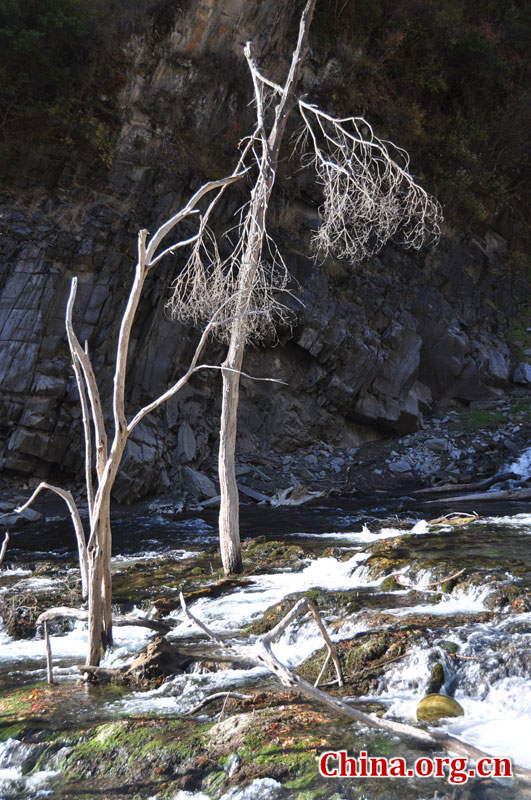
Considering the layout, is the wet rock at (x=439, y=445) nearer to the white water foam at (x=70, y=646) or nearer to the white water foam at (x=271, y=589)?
the white water foam at (x=271, y=589)

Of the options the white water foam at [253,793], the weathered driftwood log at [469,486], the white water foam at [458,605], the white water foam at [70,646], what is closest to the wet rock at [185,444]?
the weathered driftwood log at [469,486]

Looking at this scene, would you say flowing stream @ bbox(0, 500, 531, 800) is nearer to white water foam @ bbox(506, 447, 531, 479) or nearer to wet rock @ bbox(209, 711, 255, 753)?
wet rock @ bbox(209, 711, 255, 753)

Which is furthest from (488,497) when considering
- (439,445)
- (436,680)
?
(436,680)

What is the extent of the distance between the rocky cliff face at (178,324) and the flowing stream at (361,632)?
20.2 ft

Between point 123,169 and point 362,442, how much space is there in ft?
41.4

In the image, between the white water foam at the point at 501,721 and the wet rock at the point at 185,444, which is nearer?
the white water foam at the point at 501,721

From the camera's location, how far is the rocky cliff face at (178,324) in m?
17.6

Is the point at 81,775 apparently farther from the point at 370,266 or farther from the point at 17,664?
the point at 370,266

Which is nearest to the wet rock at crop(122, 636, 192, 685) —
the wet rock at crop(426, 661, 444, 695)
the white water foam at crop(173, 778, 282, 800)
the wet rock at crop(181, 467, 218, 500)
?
the white water foam at crop(173, 778, 282, 800)

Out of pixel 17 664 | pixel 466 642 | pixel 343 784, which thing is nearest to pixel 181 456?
pixel 17 664

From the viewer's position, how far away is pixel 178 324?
20047 millimetres

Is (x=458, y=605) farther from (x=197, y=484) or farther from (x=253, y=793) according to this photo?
(x=197, y=484)

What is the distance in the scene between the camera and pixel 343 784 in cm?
378

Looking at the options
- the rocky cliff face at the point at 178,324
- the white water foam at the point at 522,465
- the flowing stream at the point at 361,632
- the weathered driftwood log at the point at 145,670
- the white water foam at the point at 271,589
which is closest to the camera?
the flowing stream at the point at 361,632
